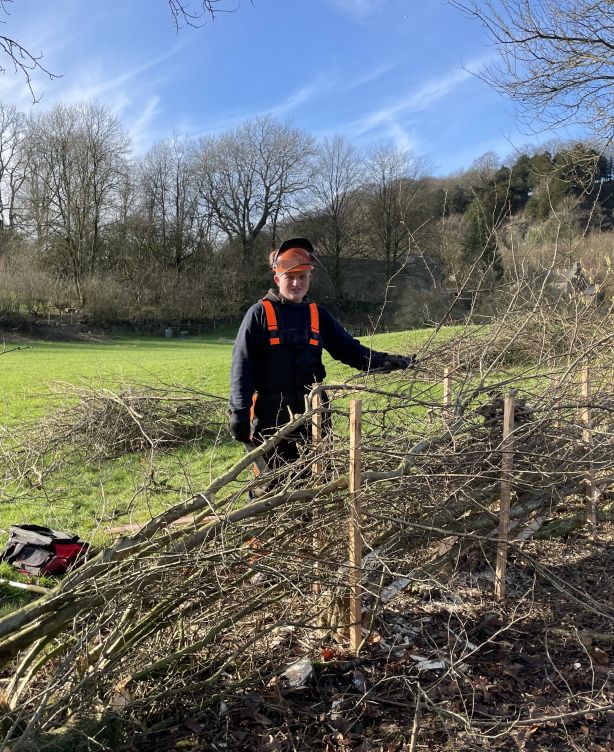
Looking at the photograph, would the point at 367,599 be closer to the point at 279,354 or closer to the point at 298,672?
the point at 298,672

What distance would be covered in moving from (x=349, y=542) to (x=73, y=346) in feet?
89.7

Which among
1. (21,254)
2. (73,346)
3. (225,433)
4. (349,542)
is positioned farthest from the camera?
(21,254)

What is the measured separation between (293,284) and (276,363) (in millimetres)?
498

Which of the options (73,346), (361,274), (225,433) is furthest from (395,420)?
(361,274)

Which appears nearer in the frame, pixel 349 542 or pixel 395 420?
pixel 349 542

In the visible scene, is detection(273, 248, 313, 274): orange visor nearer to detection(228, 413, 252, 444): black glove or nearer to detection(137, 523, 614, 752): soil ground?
detection(228, 413, 252, 444): black glove

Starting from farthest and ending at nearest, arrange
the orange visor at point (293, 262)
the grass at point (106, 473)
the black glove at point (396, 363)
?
the grass at point (106, 473)
the black glove at point (396, 363)
the orange visor at point (293, 262)

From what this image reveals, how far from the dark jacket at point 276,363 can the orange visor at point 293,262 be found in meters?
0.18

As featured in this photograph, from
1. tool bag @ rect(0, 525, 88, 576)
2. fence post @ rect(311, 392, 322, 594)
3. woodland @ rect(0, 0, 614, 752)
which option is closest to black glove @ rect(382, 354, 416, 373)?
woodland @ rect(0, 0, 614, 752)

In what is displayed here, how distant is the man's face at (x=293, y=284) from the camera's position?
3.65 meters

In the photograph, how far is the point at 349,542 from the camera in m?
2.99

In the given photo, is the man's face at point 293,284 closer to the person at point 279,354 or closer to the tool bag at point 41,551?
the person at point 279,354

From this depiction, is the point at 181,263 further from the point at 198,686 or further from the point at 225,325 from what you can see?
the point at 198,686

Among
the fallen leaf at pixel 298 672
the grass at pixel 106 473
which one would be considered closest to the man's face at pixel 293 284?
the grass at pixel 106 473
